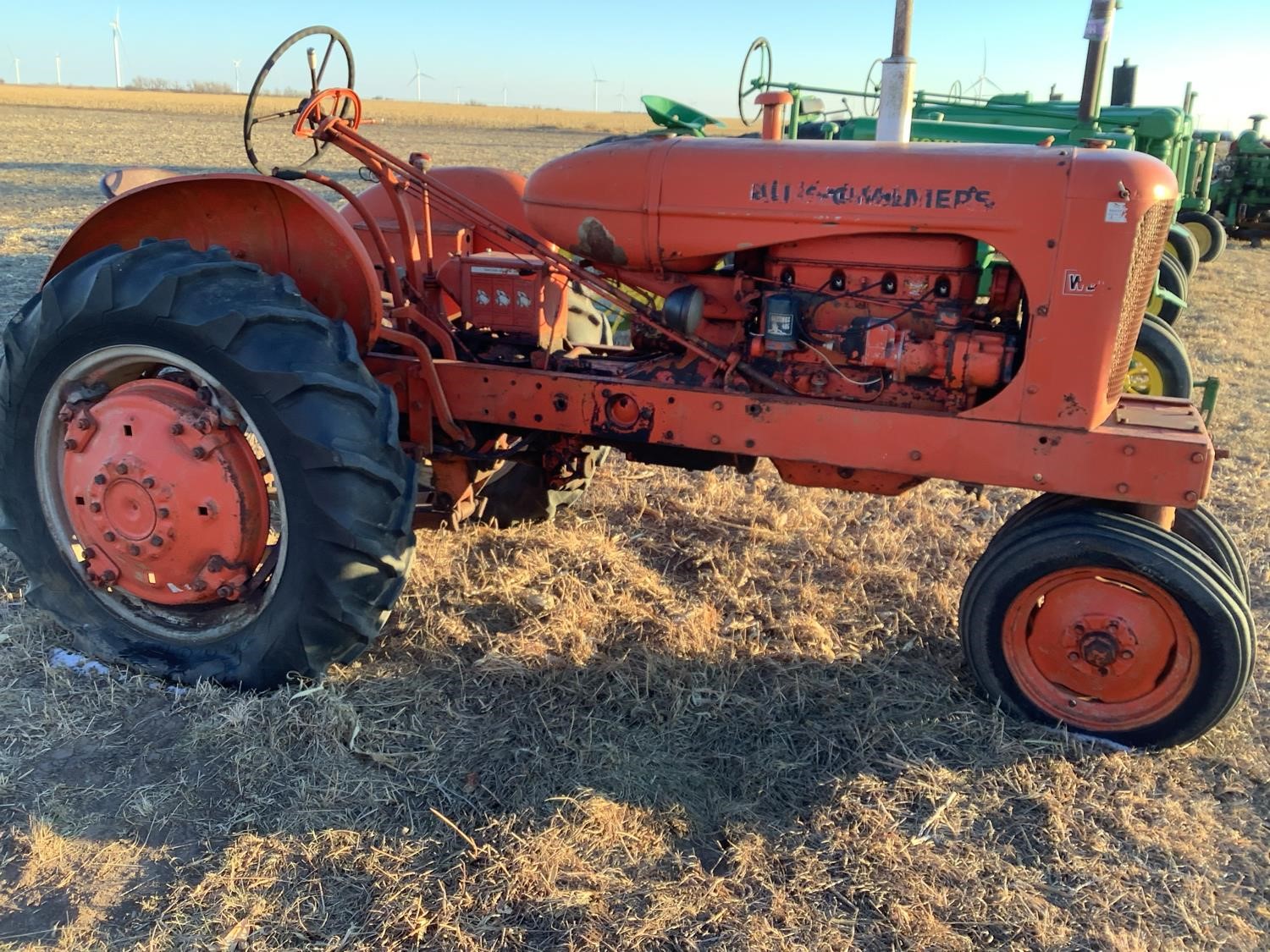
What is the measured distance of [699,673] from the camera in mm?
3219

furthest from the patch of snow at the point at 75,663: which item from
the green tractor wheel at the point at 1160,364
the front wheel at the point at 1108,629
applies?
the green tractor wheel at the point at 1160,364

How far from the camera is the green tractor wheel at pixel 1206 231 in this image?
1264cm

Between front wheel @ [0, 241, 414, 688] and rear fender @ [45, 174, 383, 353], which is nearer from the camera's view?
front wheel @ [0, 241, 414, 688]

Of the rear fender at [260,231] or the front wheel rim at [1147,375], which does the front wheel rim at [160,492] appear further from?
the front wheel rim at [1147,375]

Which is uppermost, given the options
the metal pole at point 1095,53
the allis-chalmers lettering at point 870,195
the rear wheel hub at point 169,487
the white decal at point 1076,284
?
the metal pole at point 1095,53

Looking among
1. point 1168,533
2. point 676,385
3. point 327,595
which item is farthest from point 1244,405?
point 327,595

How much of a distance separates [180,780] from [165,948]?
1.98 ft

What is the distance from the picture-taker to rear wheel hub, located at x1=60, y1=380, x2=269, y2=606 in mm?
2984

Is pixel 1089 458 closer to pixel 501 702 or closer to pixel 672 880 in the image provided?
pixel 672 880

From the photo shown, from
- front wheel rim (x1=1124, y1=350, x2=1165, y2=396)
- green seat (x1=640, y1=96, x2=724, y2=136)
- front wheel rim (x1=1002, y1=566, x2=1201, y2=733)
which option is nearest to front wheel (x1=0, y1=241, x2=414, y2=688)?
front wheel rim (x1=1002, y1=566, x2=1201, y2=733)

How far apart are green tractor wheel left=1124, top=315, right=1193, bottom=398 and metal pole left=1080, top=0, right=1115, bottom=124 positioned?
13.2 feet

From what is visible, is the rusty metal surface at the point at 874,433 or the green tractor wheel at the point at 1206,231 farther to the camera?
the green tractor wheel at the point at 1206,231

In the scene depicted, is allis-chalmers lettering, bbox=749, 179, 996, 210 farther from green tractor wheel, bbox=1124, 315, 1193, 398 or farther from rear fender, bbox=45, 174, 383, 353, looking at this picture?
green tractor wheel, bbox=1124, 315, 1193, 398

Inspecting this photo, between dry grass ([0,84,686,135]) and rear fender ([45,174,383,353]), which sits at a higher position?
dry grass ([0,84,686,135])
